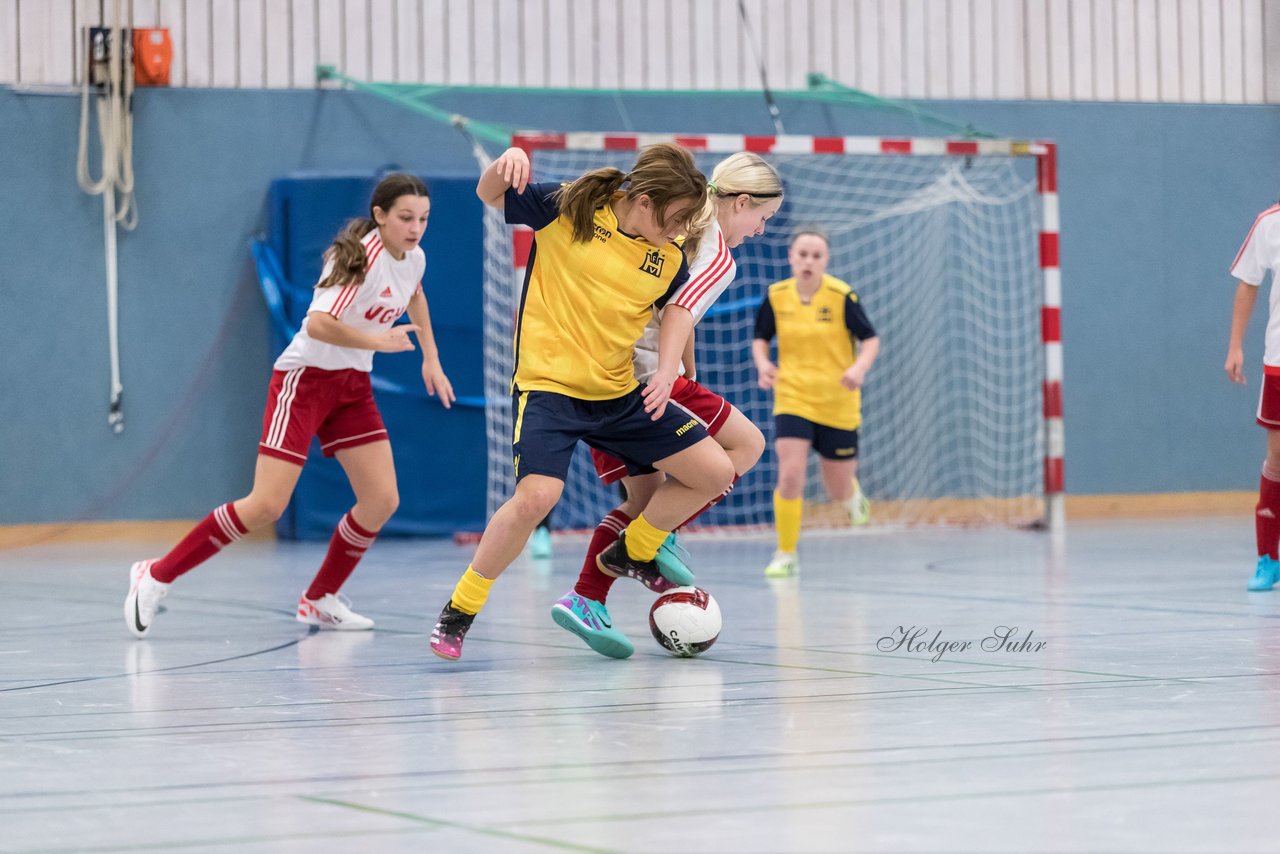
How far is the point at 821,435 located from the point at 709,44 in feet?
16.2

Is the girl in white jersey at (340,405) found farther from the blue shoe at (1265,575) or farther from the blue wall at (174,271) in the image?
the blue wall at (174,271)

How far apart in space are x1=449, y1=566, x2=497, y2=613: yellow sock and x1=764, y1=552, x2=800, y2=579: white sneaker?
3.38 m

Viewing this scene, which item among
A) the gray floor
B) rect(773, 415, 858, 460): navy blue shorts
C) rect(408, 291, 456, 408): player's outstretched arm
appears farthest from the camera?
rect(773, 415, 858, 460): navy blue shorts

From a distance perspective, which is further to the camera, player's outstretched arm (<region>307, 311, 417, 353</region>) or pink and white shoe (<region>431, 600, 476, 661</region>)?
player's outstretched arm (<region>307, 311, 417, 353</region>)

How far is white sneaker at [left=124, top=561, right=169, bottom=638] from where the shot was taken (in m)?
5.77

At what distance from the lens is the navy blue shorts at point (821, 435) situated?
8781 mm

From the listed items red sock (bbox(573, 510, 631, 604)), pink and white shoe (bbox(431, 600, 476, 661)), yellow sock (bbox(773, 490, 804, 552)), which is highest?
Result: red sock (bbox(573, 510, 631, 604))

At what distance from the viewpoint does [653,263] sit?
15.8ft

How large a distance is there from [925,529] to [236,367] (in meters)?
4.95

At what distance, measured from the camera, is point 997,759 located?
3.23m

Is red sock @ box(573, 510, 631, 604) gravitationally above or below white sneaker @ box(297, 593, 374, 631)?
above

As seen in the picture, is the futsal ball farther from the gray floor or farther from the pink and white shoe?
the pink and white shoe

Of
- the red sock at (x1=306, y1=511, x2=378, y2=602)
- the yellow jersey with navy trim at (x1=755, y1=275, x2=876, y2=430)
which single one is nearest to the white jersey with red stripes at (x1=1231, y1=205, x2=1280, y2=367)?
the yellow jersey with navy trim at (x1=755, y1=275, x2=876, y2=430)

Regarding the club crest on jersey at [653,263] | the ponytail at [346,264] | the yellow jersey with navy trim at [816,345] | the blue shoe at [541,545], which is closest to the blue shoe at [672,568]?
the club crest on jersey at [653,263]
